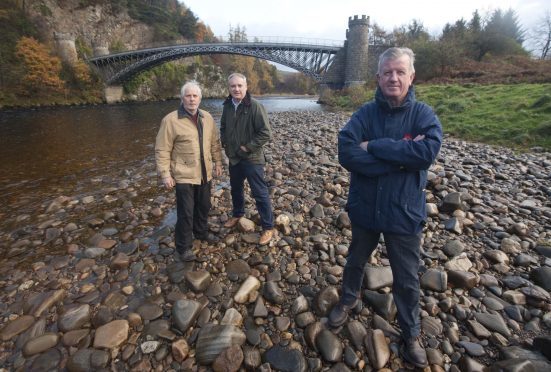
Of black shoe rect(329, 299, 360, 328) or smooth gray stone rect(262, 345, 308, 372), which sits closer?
smooth gray stone rect(262, 345, 308, 372)

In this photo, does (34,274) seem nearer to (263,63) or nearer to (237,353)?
(237,353)

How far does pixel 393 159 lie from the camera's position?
6.49 feet

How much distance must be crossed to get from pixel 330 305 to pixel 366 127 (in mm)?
1898

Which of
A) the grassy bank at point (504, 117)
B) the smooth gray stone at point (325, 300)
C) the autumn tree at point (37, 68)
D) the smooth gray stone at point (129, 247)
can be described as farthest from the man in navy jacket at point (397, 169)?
the autumn tree at point (37, 68)

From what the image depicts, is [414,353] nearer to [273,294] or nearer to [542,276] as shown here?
[273,294]

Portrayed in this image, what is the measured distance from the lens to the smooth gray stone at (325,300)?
2.83 metres

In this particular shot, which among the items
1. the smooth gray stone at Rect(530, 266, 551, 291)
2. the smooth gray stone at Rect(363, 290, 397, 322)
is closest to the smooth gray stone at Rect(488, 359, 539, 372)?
the smooth gray stone at Rect(363, 290, 397, 322)

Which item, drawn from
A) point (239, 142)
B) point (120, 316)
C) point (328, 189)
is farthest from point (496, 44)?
point (120, 316)

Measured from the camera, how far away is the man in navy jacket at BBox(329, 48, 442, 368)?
6.47 feet

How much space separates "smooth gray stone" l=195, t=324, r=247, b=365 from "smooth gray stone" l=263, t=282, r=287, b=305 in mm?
543

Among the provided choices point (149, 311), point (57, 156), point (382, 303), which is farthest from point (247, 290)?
point (57, 156)

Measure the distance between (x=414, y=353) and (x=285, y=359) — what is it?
109 centimetres

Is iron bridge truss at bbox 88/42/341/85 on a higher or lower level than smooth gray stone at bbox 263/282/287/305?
higher

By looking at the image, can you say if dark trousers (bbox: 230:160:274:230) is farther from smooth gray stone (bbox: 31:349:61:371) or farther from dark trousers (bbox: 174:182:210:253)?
smooth gray stone (bbox: 31:349:61:371)
